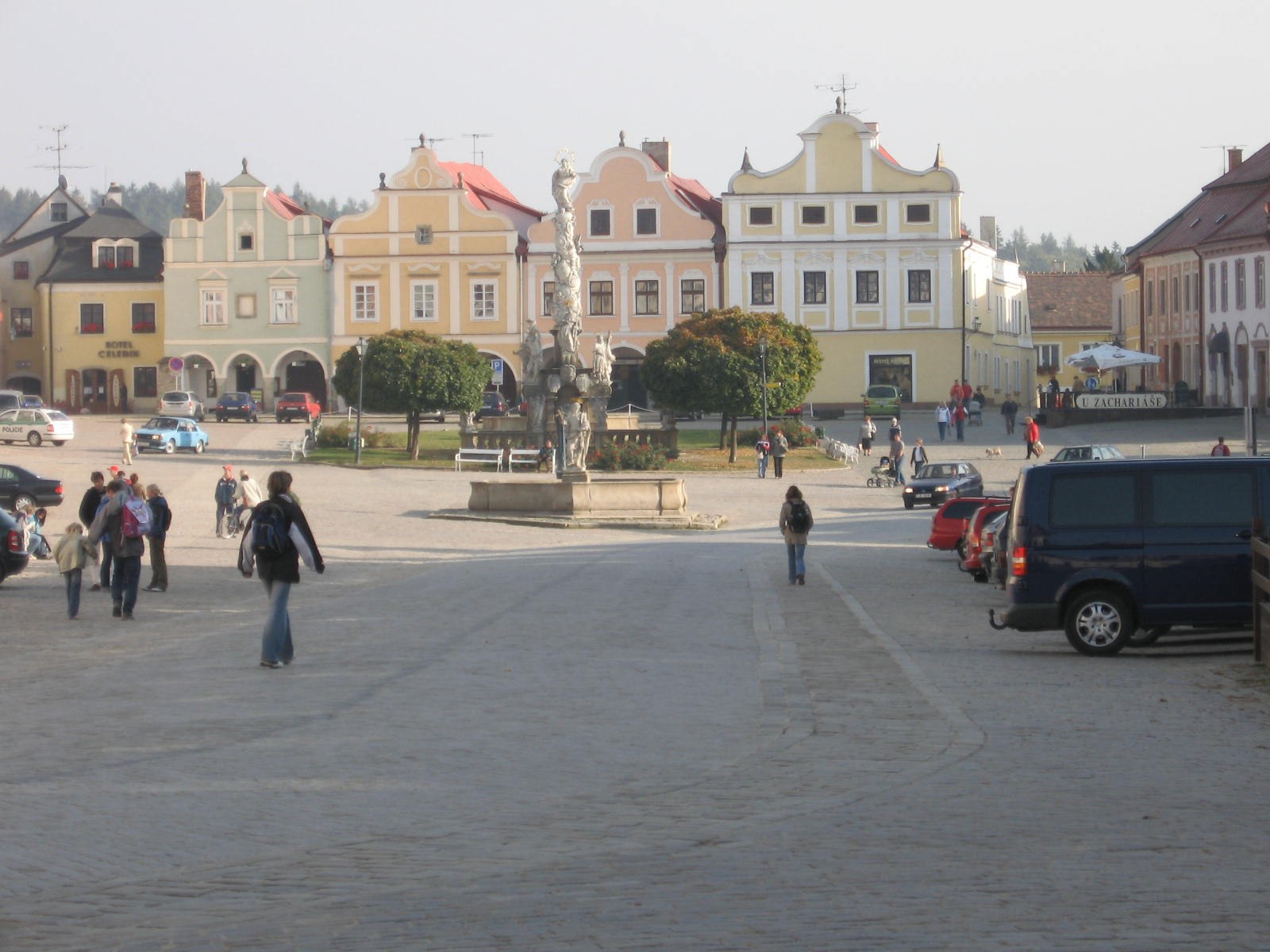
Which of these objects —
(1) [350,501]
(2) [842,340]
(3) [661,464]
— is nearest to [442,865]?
(1) [350,501]

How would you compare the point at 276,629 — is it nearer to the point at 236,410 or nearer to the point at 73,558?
the point at 73,558

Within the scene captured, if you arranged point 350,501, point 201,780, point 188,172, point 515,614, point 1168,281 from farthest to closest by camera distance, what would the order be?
Result: point 188,172
point 1168,281
point 350,501
point 515,614
point 201,780

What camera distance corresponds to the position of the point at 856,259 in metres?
77.8

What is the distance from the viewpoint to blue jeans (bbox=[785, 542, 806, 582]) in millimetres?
24969

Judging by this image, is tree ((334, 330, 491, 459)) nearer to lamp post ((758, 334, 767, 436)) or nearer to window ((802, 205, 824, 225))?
lamp post ((758, 334, 767, 436))

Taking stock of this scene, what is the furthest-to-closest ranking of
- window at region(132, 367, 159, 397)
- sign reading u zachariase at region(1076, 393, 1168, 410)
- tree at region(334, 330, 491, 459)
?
1. window at region(132, 367, 159, 397)
2. sign reading u zachariase at region(1076, 393, 1168, 410)
3. tree at region(334, 330, 491, 459)

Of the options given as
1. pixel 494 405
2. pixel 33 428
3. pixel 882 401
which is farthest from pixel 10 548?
pixel 882 401

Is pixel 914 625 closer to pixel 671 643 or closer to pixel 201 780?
pixel 671 643

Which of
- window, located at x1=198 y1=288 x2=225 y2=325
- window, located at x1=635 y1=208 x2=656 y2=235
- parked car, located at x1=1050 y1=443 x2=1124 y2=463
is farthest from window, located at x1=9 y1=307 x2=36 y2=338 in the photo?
parked car, located at x1=1050 y1=443 x2=1124 y2=463

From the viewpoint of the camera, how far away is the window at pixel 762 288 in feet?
257

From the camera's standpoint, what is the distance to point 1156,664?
15.2 metres

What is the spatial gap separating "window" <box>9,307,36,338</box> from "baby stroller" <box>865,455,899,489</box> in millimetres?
50639

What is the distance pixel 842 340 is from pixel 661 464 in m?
27.4

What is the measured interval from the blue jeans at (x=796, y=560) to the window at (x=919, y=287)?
54.4 meters
